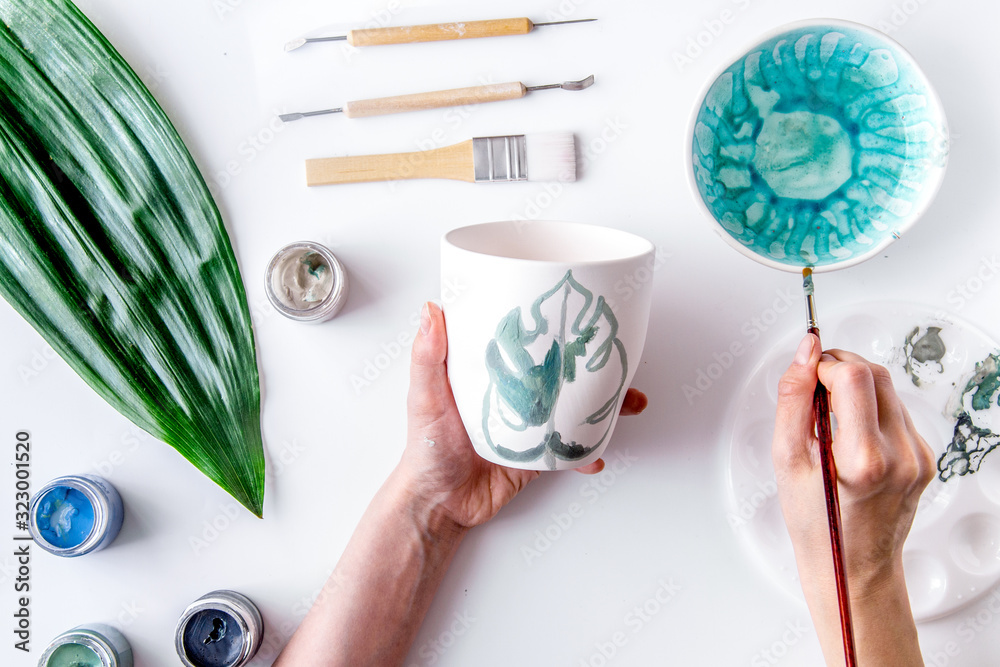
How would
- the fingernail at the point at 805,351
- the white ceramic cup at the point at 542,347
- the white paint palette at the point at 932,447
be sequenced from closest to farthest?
the white ceramic cup at the point at 542,347
the fingernail at the point at 805,351
the white paint palette at the point at 932,447

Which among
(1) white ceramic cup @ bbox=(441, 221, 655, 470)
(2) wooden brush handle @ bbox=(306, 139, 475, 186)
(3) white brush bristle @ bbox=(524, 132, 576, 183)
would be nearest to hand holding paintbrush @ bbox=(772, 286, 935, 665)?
(1) white ceramic cup @ bbox=(441, 221, 655, 470)

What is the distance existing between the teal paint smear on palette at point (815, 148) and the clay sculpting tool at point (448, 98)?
20 cm

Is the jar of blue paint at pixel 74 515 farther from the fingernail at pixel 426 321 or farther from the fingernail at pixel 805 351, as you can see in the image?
the fingernail at pixel 805 351

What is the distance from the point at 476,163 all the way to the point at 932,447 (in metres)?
0.68

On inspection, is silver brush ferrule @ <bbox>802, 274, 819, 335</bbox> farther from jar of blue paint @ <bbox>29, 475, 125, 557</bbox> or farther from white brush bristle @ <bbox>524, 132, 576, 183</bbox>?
jar of blue paint @ <bbox>29, 475, 125, 557</bbox>

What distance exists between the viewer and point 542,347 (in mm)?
564

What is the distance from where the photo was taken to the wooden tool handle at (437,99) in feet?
2.70

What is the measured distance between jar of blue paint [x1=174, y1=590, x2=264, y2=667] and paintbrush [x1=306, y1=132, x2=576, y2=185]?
57 cm

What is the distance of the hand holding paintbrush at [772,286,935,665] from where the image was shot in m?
0.63

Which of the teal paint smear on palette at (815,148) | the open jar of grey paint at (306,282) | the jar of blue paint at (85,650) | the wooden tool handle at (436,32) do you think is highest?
the wooden tool handle at (436,32)

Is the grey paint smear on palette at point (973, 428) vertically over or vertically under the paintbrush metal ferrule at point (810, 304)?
→ under

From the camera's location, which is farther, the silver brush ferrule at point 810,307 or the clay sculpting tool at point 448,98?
the clay sculpting tool at point 448,98

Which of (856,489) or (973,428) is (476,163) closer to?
(856,489)

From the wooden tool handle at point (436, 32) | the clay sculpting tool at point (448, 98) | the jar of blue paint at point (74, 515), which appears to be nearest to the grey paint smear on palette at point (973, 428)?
the clay sculpting tool at point (448, 98)
